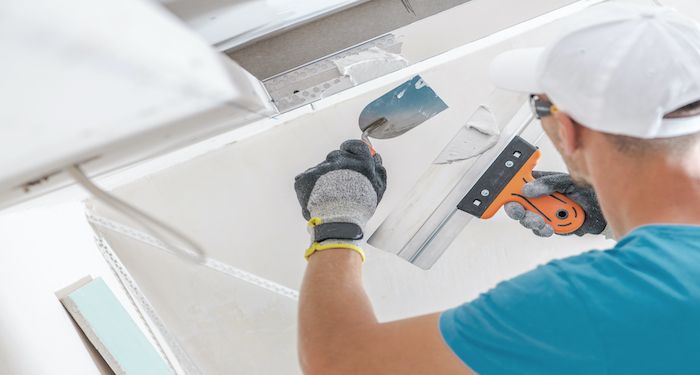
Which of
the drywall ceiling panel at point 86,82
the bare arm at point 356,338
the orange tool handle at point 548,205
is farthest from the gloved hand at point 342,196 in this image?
the drywall ceiling panel at point 86,82

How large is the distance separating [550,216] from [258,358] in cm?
108

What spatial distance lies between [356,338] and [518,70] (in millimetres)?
694

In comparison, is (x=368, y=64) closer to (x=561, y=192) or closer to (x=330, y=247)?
(x=330, y=247)

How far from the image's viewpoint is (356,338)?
686mm

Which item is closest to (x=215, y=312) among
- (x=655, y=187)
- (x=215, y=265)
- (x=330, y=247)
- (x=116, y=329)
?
(x=215, y=265)

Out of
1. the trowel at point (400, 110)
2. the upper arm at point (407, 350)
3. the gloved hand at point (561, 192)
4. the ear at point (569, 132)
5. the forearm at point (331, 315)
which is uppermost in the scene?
the trowel at point (400, 110)

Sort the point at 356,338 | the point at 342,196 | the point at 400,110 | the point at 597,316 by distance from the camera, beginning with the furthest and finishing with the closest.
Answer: the point at 400,110, the point at 342,196, the point at 356,338, the point at 597,316

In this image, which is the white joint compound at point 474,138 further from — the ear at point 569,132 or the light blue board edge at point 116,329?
the light blue board edge at point 116,329

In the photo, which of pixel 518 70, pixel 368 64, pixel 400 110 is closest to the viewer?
pixel 518 70

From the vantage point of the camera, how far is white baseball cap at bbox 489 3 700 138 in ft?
2.07

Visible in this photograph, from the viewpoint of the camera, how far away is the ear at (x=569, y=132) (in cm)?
75

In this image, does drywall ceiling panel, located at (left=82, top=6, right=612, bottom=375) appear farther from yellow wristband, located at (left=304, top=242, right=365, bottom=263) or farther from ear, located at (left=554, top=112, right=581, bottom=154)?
ear, located at (left=554, top=112, right=581, bottom=154)

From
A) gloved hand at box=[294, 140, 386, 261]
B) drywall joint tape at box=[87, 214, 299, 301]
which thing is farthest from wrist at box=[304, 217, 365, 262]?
drywall joint tape at box=[87, 214, 299, 301]

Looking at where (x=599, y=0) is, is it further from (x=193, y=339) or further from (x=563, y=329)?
(x=193, y=339)
